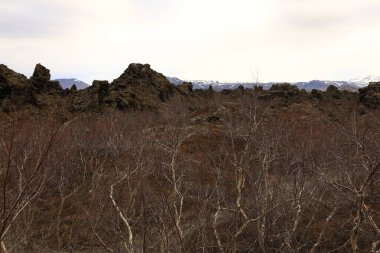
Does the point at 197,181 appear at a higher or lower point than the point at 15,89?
lower

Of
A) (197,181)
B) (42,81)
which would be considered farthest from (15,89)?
(197,181)

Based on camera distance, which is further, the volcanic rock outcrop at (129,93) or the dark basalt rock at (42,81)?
the dark basalt rock at (42,81)

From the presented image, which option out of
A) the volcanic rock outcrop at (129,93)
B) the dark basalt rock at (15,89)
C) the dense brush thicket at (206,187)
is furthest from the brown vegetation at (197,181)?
the dark basalt rock at (15,89)

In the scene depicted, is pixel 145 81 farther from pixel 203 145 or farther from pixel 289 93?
pixel 203 145

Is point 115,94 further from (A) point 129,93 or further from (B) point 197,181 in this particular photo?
(B) point 197,181

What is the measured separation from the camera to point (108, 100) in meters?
42.1

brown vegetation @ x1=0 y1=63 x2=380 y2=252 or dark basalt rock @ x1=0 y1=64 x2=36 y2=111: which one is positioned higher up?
dark basalt rock @ x1=0 y1=64 x2=36 y2=111

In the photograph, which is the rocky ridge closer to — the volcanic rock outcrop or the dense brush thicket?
the volcanic rock outcrop

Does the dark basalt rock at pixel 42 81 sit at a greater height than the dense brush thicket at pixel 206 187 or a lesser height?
greater

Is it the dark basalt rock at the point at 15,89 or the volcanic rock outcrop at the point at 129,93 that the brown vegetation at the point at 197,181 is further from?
the dark basalt rock at the point at 15,89

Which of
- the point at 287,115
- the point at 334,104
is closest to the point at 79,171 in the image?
the point at 287,115

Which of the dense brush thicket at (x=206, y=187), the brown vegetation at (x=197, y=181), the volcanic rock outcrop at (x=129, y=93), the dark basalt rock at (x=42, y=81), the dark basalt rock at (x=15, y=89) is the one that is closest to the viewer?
the brown vegetation at (x=197, y=181)

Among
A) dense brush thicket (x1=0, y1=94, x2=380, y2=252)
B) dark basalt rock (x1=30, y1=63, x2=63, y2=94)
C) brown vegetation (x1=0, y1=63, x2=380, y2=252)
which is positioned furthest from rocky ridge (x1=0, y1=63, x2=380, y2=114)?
dense brush thicket (x1=0, y1=94, x2=380, y2=252)

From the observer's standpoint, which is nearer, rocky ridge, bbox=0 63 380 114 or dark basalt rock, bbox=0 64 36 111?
rocky ridge, bbox=0 63 380 114
